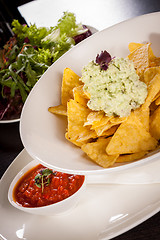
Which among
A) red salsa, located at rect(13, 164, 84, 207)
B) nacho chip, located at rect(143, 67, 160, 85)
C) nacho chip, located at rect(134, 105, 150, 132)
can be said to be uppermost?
nacho chip, located at rect(143, 67, 160, 85)

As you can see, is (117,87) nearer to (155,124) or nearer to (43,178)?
(155,124)

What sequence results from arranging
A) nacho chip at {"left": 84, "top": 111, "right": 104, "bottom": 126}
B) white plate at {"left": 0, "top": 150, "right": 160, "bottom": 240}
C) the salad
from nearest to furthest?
white plate at {"left": 0, "top": 150, "right": 160, "bottom": 240} → nacho chip at {"left": 84, "top": 111, "right": 104, "bottom": 126} → the salad

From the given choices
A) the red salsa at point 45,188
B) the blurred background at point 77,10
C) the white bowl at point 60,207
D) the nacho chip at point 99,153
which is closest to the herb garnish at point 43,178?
the red salsa at point 45,188

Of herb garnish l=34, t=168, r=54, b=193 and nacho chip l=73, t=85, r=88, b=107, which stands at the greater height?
nacho chip l=73, t=85, r=88, b=107

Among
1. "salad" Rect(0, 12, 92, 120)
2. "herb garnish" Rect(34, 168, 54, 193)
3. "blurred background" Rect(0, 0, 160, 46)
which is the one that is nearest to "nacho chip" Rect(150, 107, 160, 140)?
"herb garnish" Rect(34, 168, 54, 193)

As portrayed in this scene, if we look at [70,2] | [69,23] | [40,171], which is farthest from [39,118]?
[70,2]

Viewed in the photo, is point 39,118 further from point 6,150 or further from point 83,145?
point 6,150

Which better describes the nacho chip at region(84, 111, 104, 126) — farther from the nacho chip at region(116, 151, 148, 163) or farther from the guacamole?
the nacho chip at region(116, 151, 148, 163)
